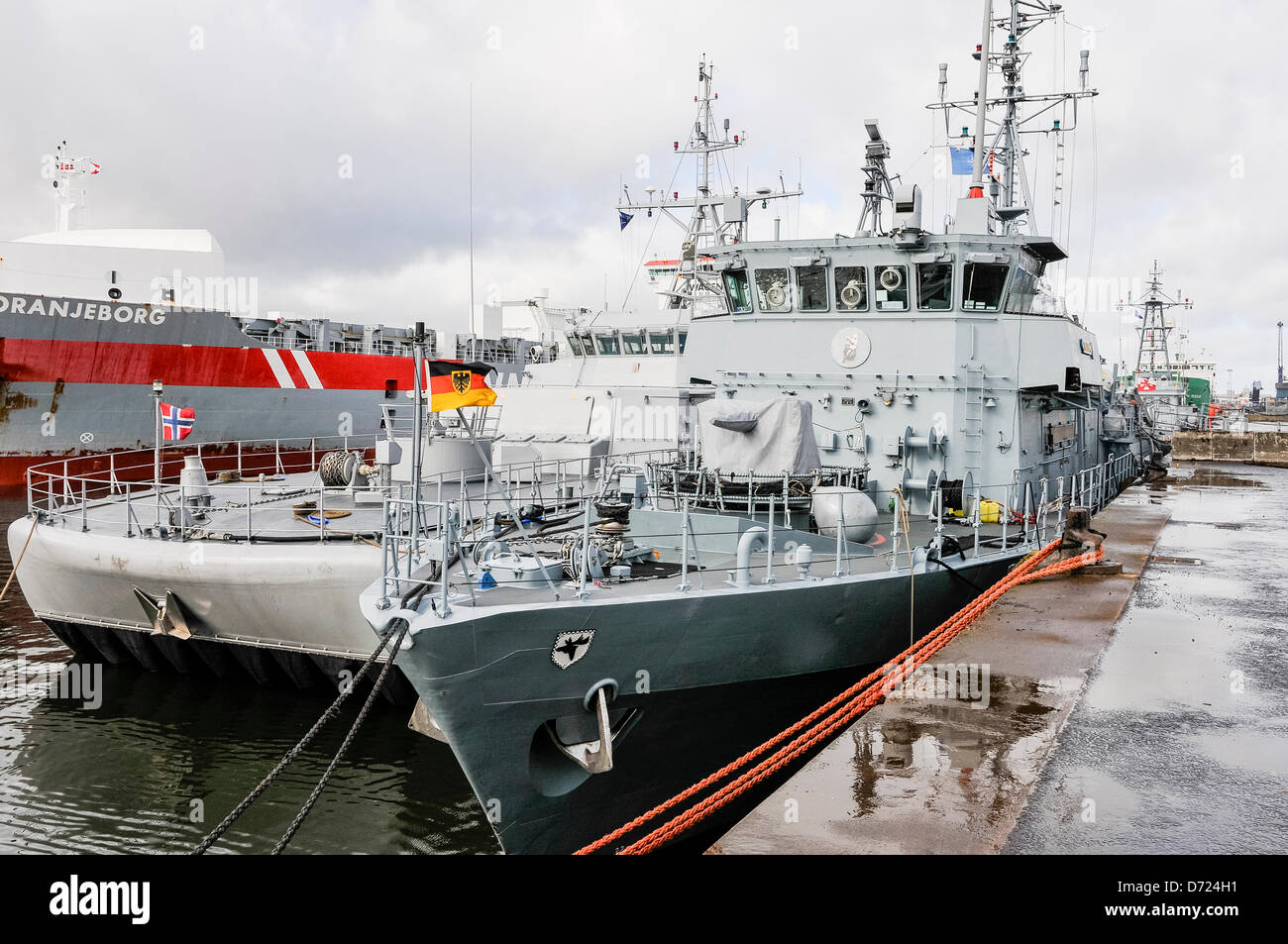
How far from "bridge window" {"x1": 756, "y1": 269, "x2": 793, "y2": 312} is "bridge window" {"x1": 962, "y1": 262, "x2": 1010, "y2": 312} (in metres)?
2.14

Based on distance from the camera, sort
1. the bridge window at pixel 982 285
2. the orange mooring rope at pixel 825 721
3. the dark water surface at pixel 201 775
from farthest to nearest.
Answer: the bridge window at pixel 982 285 < the dark water surface at pixel 201 775 < the orange mooring rope at pixel 825 721

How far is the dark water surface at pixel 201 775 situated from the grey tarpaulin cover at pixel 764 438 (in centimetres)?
439

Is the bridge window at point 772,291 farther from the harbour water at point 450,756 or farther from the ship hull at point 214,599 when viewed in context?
the ship hull at point 214,599

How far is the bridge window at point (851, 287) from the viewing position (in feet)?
39.3

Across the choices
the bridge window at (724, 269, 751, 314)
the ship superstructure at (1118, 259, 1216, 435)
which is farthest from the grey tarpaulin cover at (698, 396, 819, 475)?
the ship superstructure at (1118, 259, 1216, 435)

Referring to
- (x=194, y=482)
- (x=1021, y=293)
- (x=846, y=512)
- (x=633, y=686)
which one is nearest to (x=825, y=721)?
(x=633, y=686)

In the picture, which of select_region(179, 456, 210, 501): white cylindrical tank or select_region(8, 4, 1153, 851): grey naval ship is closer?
select_region(8, 4, 1153, 851): grey naval ship

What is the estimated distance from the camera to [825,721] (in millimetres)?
6527

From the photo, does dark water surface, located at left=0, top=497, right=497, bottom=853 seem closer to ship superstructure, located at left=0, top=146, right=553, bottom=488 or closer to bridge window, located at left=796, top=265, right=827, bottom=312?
bridge window, located at left=796, top=265, right=827, bottom=312

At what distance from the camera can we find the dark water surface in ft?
29.2

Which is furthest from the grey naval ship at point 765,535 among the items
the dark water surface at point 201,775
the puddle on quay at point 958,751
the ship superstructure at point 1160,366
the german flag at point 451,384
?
the ship superstructure at point 1160,366

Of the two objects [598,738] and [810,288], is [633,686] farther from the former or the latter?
[810,288]
